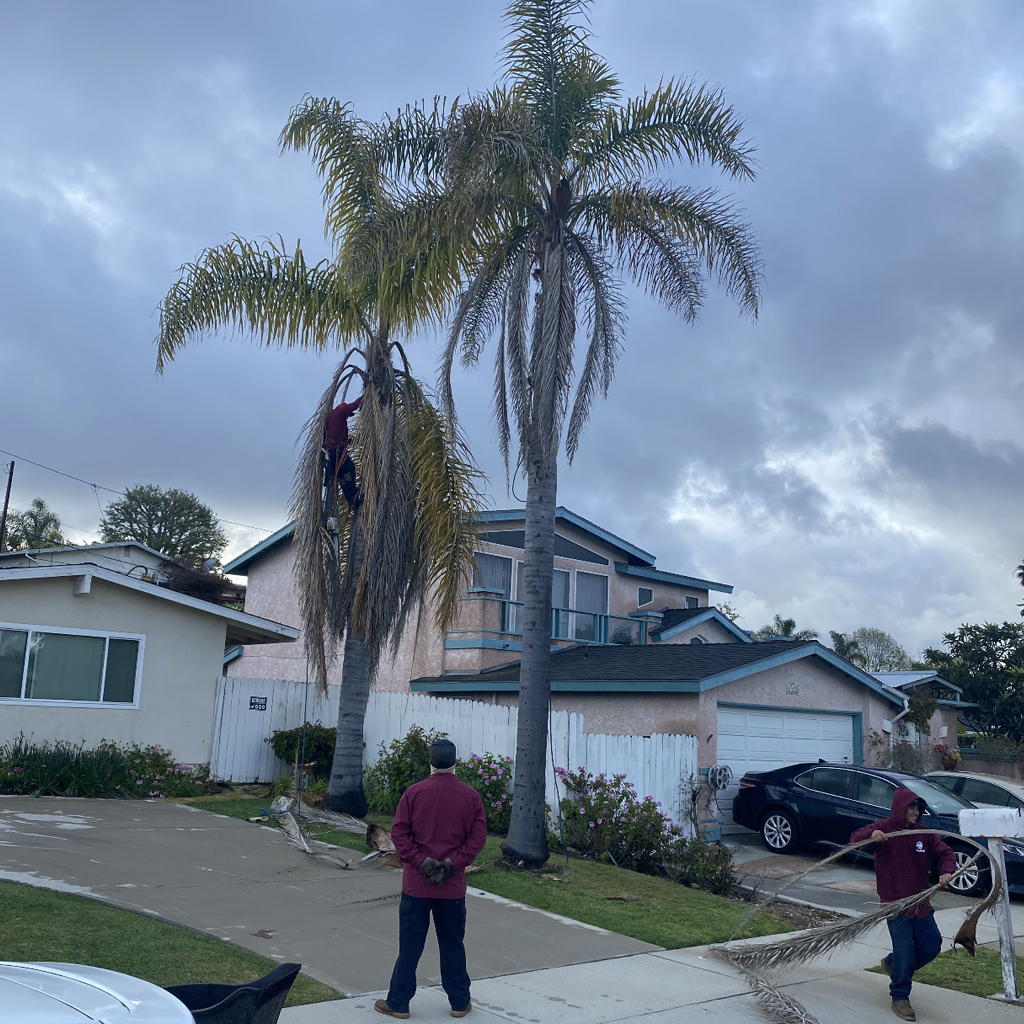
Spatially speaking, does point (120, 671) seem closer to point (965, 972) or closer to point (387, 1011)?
point (387, 1011)

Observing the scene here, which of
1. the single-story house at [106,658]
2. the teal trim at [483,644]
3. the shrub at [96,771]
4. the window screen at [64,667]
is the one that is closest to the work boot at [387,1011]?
the shrub at [96,771]

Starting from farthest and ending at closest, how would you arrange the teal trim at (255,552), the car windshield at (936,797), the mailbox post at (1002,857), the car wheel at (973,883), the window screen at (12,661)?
the teal trim at (255,552) → the window screen at (12,661) → the car windshield at (936,797) → the car wheel at (973,883) → the mailbox post at (1002,857)

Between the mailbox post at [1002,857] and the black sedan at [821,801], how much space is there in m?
6.19

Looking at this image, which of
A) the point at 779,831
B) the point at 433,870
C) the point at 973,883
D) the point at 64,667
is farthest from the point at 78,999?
the point at 64,667

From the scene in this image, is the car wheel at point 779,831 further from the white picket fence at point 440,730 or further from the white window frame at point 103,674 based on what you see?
the white window frame at point 103,674

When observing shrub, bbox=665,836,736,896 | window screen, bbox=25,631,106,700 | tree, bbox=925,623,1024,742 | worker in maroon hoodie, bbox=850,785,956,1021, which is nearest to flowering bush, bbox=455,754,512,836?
shrub, bbox=665,836,736,896

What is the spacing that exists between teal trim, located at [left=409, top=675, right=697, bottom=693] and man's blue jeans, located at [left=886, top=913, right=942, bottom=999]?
8.22m

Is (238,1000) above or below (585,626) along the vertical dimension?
below

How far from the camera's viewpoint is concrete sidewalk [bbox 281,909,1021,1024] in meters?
6.26

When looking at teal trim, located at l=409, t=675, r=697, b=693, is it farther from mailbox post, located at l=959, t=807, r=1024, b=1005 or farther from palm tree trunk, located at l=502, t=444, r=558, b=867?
mailbox post, located at l=959, t=807, r=1024, b=1005

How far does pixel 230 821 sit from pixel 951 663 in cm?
2866

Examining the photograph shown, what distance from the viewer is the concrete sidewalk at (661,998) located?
6262 millimetres

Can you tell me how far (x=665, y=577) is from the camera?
26.8m

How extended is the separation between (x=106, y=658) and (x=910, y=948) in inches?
521
